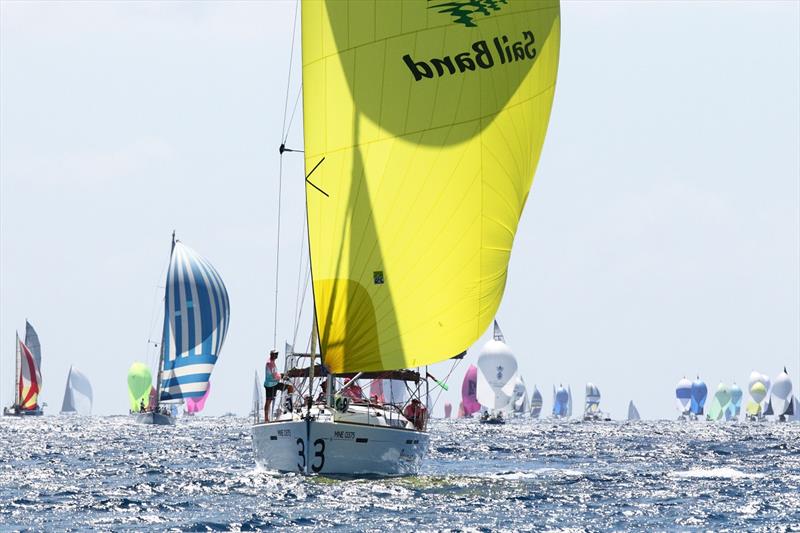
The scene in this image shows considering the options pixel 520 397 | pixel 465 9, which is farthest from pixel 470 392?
pixel 465 9

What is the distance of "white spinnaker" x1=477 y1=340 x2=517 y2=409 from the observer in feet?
364

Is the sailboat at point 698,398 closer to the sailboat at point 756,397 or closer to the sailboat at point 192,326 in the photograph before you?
the sailboat at point 756,397

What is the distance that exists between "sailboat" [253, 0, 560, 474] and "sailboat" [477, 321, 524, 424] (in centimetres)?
8066

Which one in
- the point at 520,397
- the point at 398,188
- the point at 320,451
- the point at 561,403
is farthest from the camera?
the point at 561,403

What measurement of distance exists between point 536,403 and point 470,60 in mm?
150086

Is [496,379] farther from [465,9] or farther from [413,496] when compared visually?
[413,496]

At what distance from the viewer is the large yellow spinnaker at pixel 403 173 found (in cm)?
2891

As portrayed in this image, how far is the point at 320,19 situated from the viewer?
29.6 m

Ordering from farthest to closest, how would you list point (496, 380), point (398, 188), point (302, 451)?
point (496, 380), point (398, 188), point (302, 451)

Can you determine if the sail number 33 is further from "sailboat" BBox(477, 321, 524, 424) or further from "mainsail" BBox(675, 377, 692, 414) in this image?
"mainsail" BBox(675, 377, 692, 414)

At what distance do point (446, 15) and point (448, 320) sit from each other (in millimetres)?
6323

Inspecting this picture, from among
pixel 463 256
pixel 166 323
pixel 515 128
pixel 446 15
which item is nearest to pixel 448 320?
pixel 463 256

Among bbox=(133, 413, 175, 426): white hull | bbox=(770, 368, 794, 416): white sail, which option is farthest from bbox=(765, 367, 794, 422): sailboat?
bbox=(133, 413, 175, 426): white hull

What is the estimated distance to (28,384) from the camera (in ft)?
391
